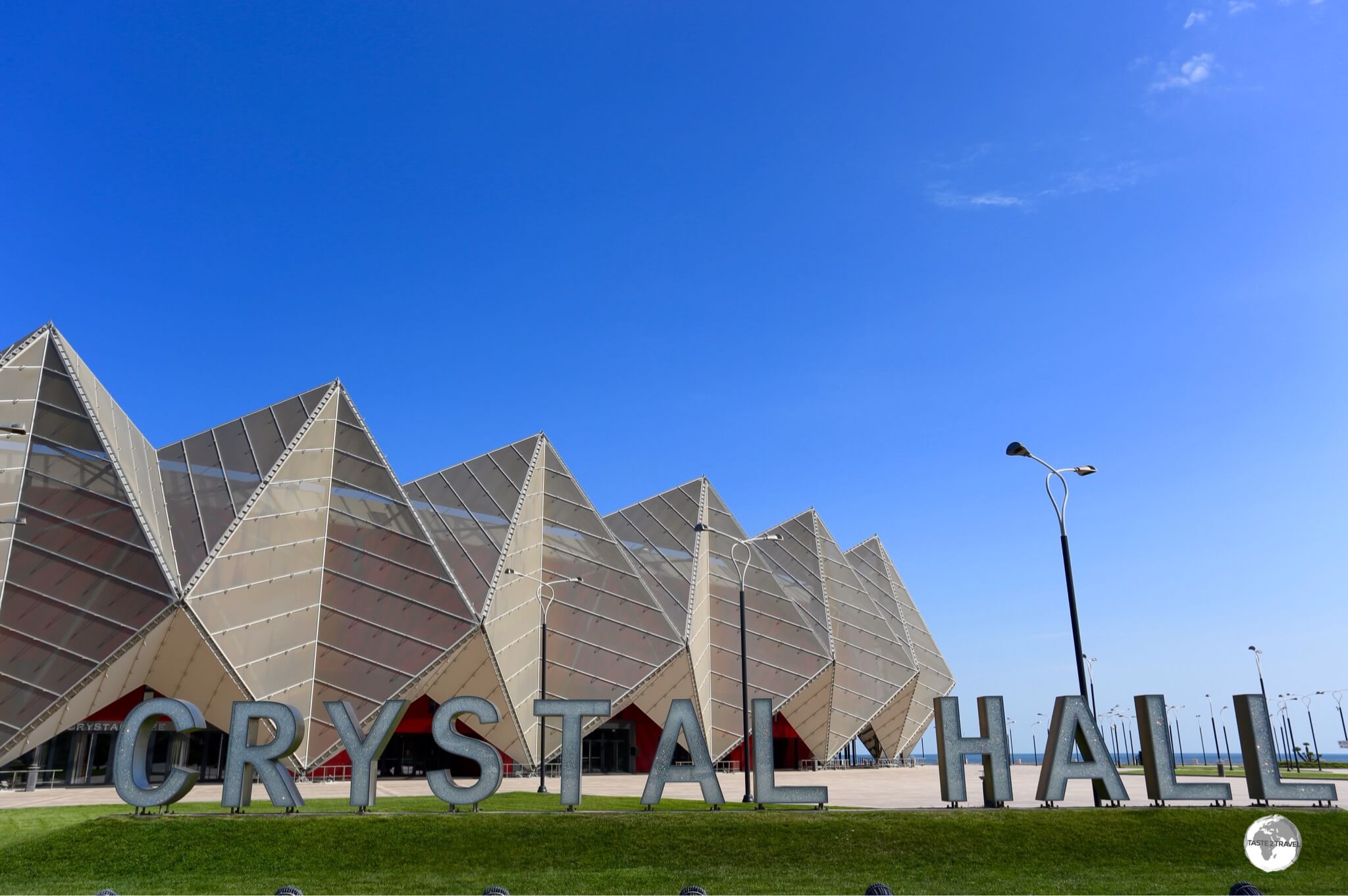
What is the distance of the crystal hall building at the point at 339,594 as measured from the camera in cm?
3656

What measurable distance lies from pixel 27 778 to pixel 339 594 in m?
14.1

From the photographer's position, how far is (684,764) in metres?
23.3

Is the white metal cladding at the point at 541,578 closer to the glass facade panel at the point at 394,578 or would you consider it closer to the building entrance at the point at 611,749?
the glass facade panel at the point at 394,578

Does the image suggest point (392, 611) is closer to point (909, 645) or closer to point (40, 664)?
point (40, 664)

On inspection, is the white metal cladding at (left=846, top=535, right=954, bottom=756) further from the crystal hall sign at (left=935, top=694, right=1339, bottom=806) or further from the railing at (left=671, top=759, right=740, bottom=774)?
the crystal hall sign at (left=935, top=694, right=1339, bottom=806)

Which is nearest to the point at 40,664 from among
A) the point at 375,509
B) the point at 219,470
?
the point at 219,470

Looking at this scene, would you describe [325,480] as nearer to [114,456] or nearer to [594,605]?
[114,456]

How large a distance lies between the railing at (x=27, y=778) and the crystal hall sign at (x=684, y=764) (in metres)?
20.7

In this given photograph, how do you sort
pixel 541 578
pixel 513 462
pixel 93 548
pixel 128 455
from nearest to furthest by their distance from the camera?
pixel 93 548 → pixel 128 455 → pixel 541 578 → pixel 513 462

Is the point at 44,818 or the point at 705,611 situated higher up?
the point at 705,611

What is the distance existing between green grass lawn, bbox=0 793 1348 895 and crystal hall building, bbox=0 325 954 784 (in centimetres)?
1558

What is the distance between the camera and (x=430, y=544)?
1811 inches

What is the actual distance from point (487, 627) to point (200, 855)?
83.7ft

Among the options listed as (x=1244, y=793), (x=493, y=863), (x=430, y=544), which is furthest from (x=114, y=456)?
(x=1244, y=793)
